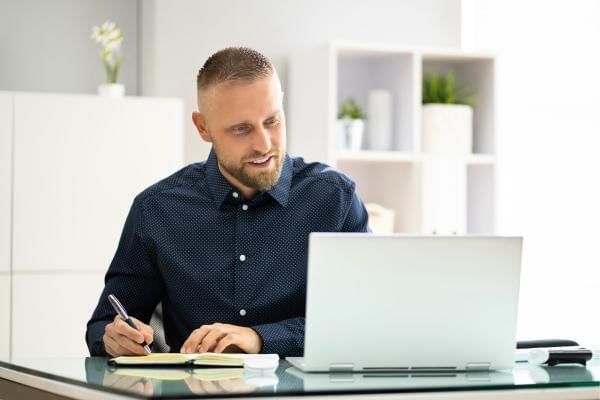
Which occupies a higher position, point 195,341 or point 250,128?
point 250,128

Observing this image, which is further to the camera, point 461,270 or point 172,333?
point 172,333

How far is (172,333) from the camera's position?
279cm

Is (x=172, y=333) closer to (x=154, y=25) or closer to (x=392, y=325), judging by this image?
(x=392, y=325)

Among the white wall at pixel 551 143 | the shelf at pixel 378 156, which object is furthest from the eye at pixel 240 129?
the white wall at pixel 551 143

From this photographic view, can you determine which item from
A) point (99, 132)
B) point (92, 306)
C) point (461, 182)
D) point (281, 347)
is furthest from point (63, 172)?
point (281, 347)

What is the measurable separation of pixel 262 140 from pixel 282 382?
0.88m

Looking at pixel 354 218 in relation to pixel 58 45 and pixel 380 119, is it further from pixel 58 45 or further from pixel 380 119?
pixel 58 45

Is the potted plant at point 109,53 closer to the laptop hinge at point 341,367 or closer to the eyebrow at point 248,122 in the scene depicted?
the eyebrow at point 248,122

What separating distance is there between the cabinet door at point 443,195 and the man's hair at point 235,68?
2232 mm

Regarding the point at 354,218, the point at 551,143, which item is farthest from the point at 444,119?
the point at 354,218

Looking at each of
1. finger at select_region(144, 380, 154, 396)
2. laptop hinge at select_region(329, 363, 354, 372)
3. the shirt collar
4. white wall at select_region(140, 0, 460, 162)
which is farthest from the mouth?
white wall at select_region(140, 0, 460, 162)

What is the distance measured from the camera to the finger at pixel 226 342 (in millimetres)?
2273

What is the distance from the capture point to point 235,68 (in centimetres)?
263

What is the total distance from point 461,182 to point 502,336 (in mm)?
2839
